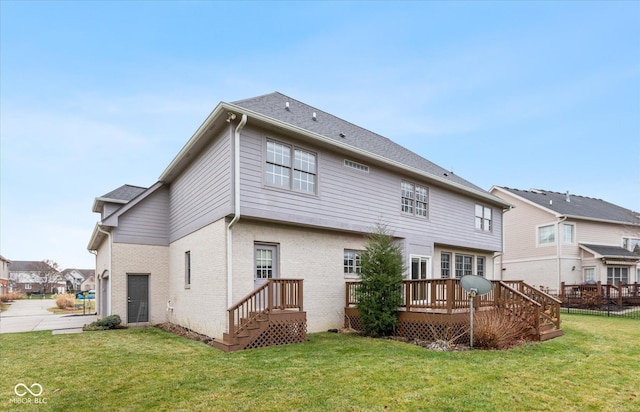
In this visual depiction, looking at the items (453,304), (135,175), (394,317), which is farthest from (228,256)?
(135,175)

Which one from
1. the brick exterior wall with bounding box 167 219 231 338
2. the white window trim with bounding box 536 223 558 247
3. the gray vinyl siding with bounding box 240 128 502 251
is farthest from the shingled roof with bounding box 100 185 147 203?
the white window trim with bounding box 536 223 558 247

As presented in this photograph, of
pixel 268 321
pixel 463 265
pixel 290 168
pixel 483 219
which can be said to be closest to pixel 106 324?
pixel 268 321

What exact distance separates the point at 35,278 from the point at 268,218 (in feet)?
264

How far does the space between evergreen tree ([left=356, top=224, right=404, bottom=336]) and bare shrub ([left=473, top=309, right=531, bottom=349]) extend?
2.23 meters

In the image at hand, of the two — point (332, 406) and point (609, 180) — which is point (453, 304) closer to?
point (332, 406)

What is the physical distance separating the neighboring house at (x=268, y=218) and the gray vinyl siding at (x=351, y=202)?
0.04 meters

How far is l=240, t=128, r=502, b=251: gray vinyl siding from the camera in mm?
10055

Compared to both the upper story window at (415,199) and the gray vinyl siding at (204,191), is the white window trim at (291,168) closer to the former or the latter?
the gray vinyl siding at (204,191)

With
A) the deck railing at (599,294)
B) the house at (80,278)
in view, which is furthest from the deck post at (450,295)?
the house at (80,278)

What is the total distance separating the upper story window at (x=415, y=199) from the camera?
1454cm

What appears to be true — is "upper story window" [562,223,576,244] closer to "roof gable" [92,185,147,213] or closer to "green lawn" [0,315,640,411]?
"green lawn" [0,315,640,411]

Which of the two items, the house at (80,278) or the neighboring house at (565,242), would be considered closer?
the neighboring house at (565,242)

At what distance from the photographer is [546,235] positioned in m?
25.7

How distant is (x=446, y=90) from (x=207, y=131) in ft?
55.4
